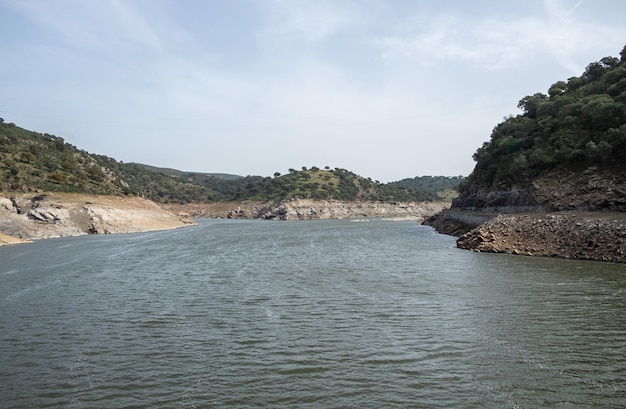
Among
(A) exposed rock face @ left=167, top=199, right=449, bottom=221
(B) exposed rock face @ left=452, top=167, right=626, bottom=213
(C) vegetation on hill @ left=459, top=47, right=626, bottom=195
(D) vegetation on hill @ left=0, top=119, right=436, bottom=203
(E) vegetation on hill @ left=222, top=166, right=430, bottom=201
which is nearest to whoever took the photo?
(B) exposed rock face @ left=452, top=167, right=626, bottom=213

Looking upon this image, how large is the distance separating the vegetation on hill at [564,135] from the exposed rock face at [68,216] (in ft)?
178

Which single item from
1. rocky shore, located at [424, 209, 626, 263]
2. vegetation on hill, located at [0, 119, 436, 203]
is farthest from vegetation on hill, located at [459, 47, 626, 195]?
vegetation on hill, located at [0, 119, 436, 203]

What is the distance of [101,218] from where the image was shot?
212ft

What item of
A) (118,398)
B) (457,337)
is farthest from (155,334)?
(457,337)

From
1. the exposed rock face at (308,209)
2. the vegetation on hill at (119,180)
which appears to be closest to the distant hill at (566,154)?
the vegetation on hill at (119,180)

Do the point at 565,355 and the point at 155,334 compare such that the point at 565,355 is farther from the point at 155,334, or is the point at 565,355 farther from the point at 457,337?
the point at 155,334

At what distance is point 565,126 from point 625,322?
4300 cm

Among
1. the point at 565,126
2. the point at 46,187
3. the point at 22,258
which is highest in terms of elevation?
the point at 565,126

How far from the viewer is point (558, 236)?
32.8 m

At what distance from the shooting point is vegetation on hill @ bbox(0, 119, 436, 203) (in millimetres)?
65744

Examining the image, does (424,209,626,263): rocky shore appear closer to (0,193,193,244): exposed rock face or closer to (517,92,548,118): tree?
(517,92,548,118): tree

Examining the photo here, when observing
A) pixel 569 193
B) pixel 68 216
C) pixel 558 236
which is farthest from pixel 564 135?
pixel 68 216

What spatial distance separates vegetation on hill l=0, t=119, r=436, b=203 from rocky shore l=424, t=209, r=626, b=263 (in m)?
58.0

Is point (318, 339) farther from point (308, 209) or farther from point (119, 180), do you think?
point (308, 209)
